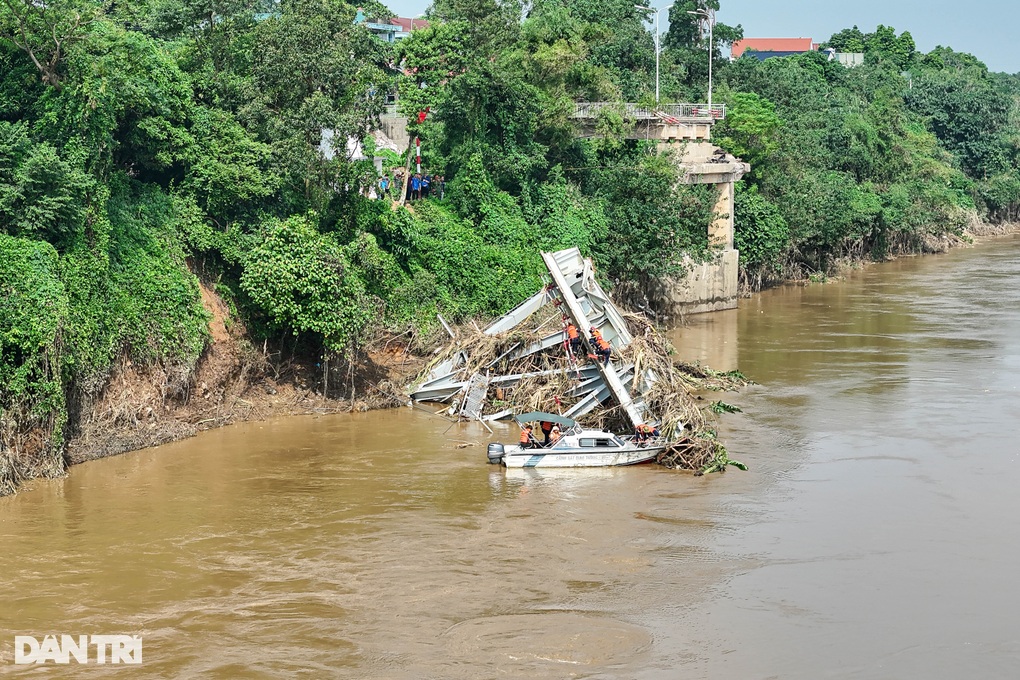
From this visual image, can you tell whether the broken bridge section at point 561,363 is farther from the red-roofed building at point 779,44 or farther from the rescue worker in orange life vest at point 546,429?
the red-roofed building at point 779,44

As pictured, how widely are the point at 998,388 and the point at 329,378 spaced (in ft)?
54.9

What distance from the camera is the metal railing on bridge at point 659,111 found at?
40719 millimetres

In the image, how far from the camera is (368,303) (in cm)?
3059

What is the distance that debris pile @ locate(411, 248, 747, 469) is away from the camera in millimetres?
25203

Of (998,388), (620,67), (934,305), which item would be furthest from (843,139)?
(998,388)

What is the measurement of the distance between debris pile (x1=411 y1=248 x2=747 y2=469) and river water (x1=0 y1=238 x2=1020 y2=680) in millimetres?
999

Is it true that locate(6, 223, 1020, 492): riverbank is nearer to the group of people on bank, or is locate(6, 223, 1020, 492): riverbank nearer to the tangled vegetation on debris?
the tangled vegetation on debris

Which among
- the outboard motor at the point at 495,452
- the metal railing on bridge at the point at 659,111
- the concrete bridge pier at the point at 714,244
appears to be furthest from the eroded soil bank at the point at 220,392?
the concrete bridge pier at the point at 714,244

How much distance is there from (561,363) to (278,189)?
8.64 m

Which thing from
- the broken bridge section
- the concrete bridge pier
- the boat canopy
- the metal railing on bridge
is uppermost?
the metal railing on bridge

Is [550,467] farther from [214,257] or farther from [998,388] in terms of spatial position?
[998,388]

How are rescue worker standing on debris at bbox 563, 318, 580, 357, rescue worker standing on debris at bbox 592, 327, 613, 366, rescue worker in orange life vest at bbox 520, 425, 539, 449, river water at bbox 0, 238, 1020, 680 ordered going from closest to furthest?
river water at bbox 0, 238, 1020, 680 → rescue worker in orange life vest at bbox 520, 425, 539, 449 → rescue worker standing on debris at bbox 592, 327, 613, 366 → rescue worker standing on debris at bbox 563, 318, 580, 357

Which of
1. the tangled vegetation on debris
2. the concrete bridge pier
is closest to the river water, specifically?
the tangled vegetation on debris

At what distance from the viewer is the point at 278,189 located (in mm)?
30469
